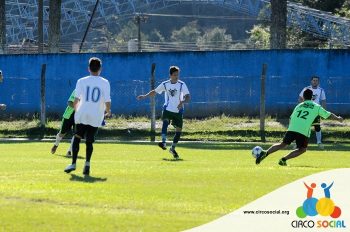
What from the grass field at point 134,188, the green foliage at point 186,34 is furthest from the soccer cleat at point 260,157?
the green foliage at point 186,34

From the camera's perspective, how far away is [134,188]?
15430 mm

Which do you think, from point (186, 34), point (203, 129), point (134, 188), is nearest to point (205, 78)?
point (203, 129)

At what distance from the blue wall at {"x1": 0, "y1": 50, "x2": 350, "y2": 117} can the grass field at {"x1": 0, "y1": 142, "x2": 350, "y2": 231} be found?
552 inches

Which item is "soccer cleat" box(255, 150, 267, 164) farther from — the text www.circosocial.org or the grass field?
the text www.circosocial.org

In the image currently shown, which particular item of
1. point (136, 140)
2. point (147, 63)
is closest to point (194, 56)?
point (147, 63)

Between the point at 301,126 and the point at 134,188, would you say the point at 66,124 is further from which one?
the point at 134,188

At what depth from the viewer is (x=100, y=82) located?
1798 cm

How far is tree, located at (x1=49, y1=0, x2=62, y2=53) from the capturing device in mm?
43125

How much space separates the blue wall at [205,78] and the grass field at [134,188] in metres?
14.0

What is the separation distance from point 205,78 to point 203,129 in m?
3.17

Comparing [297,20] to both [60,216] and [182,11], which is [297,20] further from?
[182,11]

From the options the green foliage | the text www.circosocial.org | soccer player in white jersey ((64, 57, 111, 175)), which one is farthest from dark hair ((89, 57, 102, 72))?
the green foliage

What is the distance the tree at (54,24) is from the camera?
141ft

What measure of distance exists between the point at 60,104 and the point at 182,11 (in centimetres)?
13231
